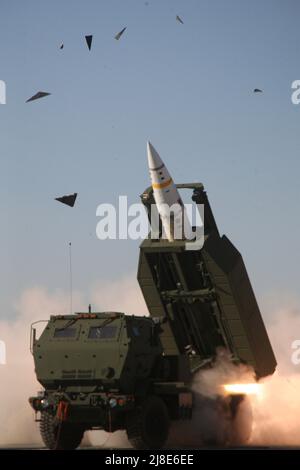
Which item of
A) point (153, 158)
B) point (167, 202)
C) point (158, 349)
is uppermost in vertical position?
point (153, 158)

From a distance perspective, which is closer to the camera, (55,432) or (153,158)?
(55,432)

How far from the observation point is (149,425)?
2020 centimetres

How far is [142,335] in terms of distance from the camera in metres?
20.7

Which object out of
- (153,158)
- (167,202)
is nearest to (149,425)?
(167,202)

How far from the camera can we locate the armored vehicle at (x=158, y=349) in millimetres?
20047

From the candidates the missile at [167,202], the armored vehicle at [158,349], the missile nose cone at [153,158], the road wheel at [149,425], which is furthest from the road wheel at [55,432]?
the missile nose cone at [153,158]

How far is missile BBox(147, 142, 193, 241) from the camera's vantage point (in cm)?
2258

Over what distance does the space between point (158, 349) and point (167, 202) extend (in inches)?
149

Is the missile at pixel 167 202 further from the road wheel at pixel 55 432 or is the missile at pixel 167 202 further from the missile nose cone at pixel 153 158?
the road wheel at pixel 55 432

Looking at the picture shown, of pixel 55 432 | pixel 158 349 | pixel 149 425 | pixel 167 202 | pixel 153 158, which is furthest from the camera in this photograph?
pixel 153 158

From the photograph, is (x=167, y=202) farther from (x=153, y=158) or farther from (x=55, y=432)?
(x=55, y=432)

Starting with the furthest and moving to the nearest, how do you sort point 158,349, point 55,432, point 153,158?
point 153,158
point 158,349
point 55,432

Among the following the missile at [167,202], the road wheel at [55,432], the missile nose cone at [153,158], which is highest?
the missile nose cone at [153,158]
